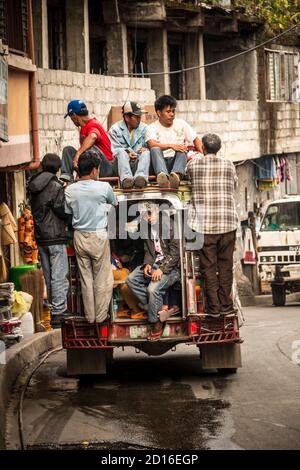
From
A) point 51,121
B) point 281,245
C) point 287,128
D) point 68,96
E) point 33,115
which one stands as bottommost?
point 281,245

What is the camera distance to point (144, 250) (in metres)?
13.4

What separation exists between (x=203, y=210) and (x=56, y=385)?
96.8 inches

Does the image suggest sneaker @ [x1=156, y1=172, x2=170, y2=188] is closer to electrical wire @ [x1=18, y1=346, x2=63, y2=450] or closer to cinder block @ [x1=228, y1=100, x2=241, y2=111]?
electrical wire @ [x1=18, y1=346, x2=63, y2=450]

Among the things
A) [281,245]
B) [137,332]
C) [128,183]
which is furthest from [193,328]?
[281,245]

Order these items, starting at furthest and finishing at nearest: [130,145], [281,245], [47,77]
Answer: [281,245] → [47,77] → [130,145]

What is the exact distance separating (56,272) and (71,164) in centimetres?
142

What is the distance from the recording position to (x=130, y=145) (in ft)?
47.9

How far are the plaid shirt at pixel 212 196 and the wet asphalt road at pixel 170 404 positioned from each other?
5.59 feet

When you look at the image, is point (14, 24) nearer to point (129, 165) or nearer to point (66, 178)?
point (66, 178)

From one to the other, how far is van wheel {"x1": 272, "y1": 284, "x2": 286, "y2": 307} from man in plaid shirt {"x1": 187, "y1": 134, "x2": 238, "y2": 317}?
1425 cm

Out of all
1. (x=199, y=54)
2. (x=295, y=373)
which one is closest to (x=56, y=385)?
(x=295, y=373)

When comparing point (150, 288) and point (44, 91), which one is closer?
point (150, 288)

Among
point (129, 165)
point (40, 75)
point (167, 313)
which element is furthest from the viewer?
point (40, 75)
